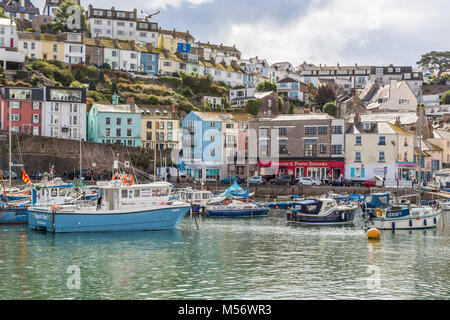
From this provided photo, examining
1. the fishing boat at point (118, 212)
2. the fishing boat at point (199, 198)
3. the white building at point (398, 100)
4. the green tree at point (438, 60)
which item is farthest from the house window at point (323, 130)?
the green tree at point (438, 60)

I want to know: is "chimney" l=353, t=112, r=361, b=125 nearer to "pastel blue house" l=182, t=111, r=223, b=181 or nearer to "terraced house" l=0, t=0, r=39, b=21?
"pastel blue house" l=182, t=111, r=223, b=181

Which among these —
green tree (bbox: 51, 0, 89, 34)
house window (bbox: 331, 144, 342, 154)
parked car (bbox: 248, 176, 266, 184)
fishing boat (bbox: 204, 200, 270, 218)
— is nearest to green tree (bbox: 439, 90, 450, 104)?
house window (bbox: 331, 144, 342, 154)

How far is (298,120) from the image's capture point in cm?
6869

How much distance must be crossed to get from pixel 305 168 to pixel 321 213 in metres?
26.5

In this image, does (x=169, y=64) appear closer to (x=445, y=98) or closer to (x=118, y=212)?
(x=445, y=98)

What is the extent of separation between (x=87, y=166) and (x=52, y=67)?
1150 inches

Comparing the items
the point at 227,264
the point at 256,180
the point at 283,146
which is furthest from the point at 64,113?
the point at 227,264

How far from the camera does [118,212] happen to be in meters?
35.3

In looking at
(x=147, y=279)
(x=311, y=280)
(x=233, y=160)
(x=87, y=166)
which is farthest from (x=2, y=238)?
(x=233, y=160)

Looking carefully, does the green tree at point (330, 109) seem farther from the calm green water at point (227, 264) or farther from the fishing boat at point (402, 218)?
the calm green water at point (227, 264)

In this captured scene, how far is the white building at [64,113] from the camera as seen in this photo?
72562 millimetres

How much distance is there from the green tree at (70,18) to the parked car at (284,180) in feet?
195

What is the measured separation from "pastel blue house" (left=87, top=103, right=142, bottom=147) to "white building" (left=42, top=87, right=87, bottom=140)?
80.8 inches
